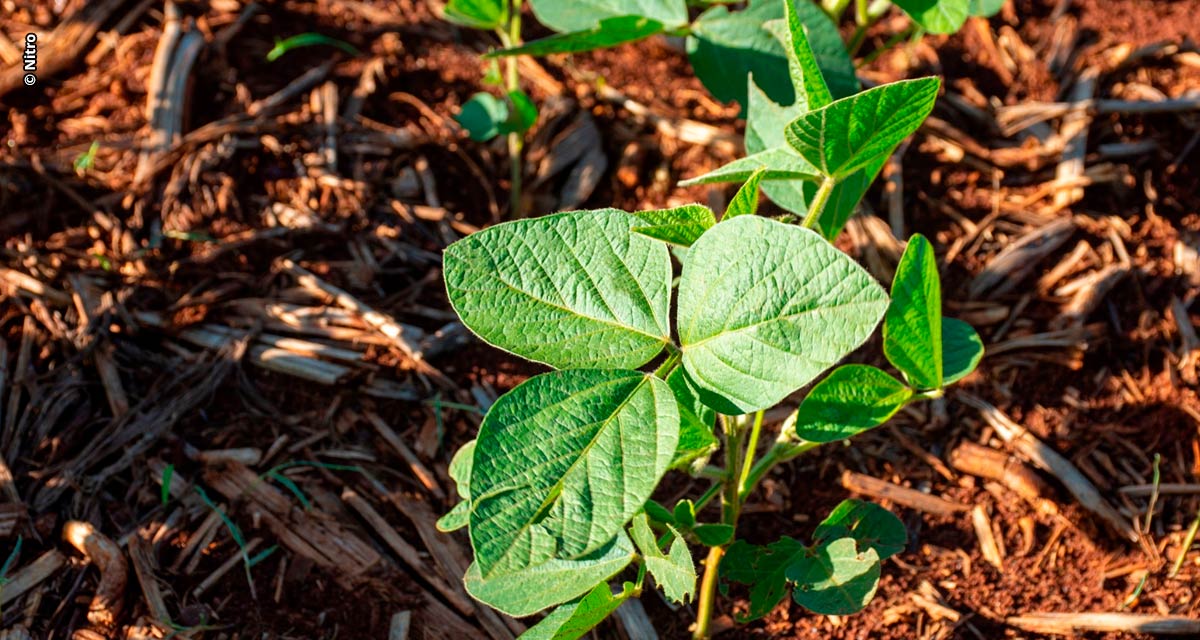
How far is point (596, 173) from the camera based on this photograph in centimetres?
214

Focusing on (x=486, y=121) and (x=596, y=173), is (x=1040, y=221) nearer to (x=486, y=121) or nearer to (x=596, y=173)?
(x=596, y=173)

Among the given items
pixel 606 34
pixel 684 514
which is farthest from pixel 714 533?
pixel 606 34

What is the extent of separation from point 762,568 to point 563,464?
0.47 m

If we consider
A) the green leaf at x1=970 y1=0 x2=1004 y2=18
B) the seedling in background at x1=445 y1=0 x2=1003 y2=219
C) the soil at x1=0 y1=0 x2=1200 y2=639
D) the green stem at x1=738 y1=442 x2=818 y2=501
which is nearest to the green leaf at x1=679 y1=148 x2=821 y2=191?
the seedling in background at x1=445 y1=0 x2=1003 y2=219

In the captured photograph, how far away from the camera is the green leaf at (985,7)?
1.76 metres

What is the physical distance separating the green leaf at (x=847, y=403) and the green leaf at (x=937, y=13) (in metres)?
0.60

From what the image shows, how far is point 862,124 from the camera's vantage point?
0.96 m

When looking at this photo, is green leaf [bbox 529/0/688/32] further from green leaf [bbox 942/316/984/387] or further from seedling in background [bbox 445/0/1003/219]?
green leaf [bbox 942/316/984/387]

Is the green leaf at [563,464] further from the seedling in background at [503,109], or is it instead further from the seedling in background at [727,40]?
the seedling in background at [503,109]

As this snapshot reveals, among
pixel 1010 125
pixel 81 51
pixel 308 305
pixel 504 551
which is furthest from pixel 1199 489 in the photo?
pixel 81 51

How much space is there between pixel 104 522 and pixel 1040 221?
1.71 meters

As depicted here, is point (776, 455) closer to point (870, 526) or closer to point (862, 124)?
point (870, 526)

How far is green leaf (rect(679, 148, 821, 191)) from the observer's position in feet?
3.42

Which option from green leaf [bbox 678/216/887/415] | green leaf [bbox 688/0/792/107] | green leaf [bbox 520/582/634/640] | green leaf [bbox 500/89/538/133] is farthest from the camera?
green leaf [bbox 500/89/538/133]
